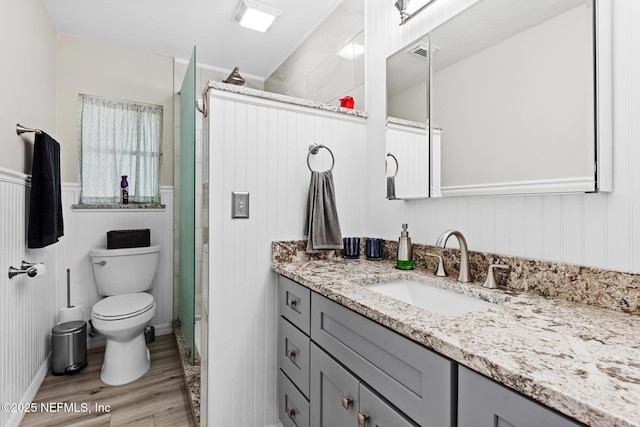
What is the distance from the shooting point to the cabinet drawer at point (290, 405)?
4.13ft

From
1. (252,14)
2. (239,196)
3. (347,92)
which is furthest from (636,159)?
(252,14)

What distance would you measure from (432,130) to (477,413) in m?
1.12

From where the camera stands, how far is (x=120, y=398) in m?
1.87

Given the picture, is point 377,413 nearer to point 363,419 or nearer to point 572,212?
point 363,419

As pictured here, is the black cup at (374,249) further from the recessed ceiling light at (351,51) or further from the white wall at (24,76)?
the white wall at (24,76)

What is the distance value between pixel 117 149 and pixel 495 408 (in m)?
3.10

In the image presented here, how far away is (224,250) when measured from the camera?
1.41 m

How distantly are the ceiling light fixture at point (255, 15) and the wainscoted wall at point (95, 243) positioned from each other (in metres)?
1.60

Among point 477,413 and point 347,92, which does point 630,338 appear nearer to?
point 477,413

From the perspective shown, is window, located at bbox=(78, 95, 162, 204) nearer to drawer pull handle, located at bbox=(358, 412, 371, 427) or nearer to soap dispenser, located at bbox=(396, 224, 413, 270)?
soap dispenser, located at bbox=(396, 224, 413, 270)

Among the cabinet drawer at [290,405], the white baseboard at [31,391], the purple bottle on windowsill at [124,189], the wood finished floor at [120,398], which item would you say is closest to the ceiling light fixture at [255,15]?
the purple bottle on windowsill at [124,189]

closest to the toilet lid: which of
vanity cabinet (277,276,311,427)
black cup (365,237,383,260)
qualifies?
vanity cabinet (277,276,311,427)

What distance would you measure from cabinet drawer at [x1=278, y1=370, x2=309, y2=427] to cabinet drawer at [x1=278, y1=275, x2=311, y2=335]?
0.28 m

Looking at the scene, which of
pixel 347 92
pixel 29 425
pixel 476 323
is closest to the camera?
pixel 476 323
